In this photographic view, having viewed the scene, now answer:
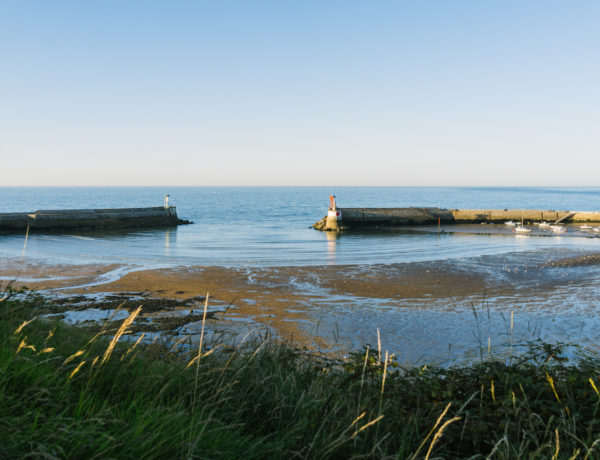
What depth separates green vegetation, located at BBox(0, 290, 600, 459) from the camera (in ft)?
9.23

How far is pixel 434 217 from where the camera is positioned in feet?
168

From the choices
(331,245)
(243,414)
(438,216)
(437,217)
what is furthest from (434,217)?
(243,414)

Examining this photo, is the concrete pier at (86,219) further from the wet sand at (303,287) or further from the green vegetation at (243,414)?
the green vegetation at (243,414)

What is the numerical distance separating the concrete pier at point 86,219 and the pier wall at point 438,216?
19.3 metres

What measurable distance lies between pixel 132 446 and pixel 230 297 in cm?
1331

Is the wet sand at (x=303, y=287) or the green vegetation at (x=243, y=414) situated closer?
the green vegetation at (x=243, y=414)

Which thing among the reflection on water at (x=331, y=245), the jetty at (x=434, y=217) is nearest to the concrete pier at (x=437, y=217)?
the jetty at (x=434, y=217)

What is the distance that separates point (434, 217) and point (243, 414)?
49416 millimetres

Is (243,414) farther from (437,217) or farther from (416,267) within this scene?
(437,217)

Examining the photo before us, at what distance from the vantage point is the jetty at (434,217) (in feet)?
161

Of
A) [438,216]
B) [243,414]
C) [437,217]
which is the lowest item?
[243,414]

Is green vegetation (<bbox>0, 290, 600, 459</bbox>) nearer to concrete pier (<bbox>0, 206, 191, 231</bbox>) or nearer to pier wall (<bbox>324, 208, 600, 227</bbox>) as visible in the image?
concrete pier (<bbox>0, 206, 191, 231</bbox>)

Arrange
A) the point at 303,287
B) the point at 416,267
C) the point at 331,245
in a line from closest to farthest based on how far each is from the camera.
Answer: the point at 303,287
the point at 416,267
the point at 331,245

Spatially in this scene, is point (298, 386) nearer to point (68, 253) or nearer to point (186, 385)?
point (186, 385)
